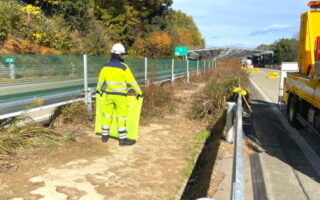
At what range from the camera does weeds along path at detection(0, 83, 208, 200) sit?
3.52 metres

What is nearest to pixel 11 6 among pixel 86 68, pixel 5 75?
pixel 86 68

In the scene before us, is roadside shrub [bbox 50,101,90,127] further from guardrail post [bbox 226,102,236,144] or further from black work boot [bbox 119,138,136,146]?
guardrail post [bbox 226,102,236,144]

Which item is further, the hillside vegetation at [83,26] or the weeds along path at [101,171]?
the hillside vegetation at [83,26]

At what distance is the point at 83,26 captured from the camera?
32625 mm

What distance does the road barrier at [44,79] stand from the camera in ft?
15.9

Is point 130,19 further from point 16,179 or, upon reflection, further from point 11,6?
point 16,179

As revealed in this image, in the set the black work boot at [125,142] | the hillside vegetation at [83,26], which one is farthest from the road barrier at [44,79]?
the hillside vegetation at [83,26]

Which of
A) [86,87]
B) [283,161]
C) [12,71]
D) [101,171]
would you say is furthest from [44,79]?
[283,161]

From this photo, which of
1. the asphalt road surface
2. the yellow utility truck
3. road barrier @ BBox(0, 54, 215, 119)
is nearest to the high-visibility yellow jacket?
road barrier @ BBox(0, 54, 215, 119)

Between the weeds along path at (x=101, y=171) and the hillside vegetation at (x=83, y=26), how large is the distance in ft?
40.2

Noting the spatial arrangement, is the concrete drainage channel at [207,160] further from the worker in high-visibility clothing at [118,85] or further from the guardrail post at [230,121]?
the worker in high-visibility clothing at [118,85]

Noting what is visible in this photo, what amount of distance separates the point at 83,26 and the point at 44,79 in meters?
28.7

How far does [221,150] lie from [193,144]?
1.97 ft

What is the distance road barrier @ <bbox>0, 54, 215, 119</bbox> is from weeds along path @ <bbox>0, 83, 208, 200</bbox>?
1.02 m
